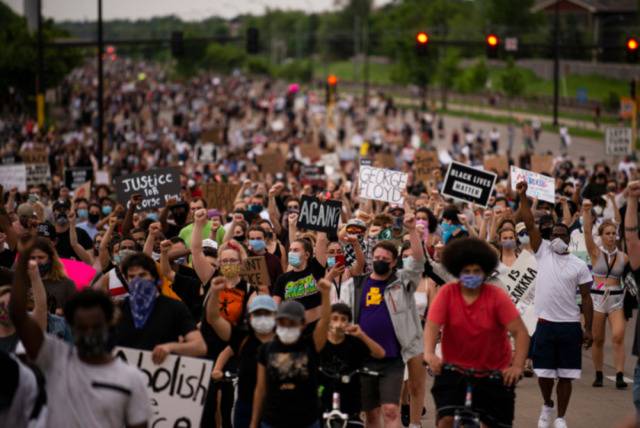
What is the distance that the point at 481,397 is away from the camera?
9242mm

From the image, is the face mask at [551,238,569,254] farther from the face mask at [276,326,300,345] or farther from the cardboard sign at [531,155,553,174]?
the cardboard sign at [531,155,553,174]

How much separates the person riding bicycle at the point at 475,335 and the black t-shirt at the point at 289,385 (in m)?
0.81

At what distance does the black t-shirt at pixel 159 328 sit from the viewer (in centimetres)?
895

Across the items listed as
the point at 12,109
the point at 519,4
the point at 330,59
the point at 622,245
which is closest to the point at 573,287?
the point at 622,245

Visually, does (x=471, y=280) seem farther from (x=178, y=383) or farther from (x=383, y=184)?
(x=383, y=184)

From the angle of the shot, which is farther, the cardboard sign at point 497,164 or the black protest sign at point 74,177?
the cardboard sign at point 497,164

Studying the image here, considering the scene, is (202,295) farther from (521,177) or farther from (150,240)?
(521,177)

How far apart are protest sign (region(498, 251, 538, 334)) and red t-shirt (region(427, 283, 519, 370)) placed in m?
4.43

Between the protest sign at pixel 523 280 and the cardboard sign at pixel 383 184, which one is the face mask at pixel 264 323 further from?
the cardboard sign at pixel 383 184

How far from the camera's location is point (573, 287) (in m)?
12.2

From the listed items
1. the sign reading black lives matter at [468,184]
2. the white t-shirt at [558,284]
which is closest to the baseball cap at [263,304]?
the white t-shirt at [558,284]

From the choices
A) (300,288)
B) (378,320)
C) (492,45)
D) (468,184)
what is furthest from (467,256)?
(492,45)

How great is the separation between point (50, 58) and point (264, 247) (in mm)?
56036

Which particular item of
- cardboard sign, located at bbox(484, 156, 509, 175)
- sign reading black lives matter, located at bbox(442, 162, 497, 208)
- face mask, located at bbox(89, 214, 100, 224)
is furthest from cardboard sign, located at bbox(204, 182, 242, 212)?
cardboard sign, located at bbox(484, 156, 509, 175)
